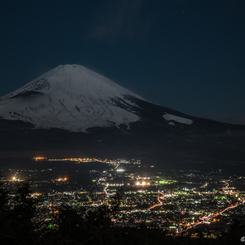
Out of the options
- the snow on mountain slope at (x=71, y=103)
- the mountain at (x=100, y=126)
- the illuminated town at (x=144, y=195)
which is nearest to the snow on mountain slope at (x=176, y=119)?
the mountain at (x=100, y=126)

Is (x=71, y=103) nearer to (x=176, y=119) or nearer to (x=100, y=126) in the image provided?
(x=100, y=126)

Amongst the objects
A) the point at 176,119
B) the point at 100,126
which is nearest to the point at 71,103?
the point at 100,126

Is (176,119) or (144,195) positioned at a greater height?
(176,119)

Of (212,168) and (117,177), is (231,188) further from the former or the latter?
(212,168)

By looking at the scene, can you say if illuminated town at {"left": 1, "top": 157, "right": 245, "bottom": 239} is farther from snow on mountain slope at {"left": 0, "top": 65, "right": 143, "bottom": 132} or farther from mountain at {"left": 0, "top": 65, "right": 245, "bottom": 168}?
snow on mountain slope at {"left": 0, "top": 65, "right": 143, "bottom": 132}

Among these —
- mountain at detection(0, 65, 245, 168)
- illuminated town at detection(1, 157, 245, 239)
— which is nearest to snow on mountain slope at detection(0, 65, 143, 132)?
mountain at detection(0, 65, 245, 168)

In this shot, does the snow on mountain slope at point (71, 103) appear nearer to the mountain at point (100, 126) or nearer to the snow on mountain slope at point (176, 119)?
the mountain at point (100, 126)
